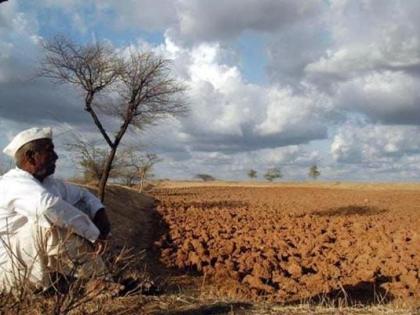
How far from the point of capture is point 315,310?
19.9 ft

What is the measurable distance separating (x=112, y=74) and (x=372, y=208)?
52.3ft

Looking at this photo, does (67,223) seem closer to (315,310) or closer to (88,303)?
(88,303)

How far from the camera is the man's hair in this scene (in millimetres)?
4895

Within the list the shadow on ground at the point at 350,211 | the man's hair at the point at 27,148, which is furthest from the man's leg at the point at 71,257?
the shadow on ground at the point at 350,211

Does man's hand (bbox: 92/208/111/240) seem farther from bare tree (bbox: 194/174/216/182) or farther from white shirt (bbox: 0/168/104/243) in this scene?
bare tree (bbox: 194/174/216/182)

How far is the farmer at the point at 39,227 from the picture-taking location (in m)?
4.55

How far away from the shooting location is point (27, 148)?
4.89m

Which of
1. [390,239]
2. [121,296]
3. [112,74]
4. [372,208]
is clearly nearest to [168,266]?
[390,239]

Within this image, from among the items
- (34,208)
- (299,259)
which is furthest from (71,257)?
(299,259)

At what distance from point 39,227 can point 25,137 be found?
27.9 inches

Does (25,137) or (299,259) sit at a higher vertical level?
(25,137)

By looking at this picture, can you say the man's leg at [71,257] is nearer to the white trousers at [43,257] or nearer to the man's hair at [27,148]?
the white trousers at [43,257]

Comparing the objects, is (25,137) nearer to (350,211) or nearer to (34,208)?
(34,208)

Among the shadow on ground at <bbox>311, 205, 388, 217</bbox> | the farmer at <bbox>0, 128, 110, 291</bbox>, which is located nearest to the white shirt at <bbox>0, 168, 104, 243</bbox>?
the farmer at <bbox>0, 128, 110, 291</bbox>
